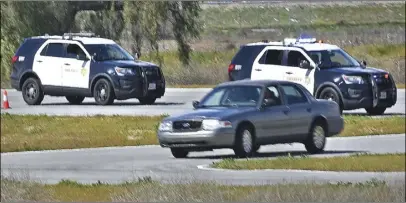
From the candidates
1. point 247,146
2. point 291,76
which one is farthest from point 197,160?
point 291,76

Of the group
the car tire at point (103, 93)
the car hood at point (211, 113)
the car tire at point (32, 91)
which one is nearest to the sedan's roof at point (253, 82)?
the car hood at point (211, 113)

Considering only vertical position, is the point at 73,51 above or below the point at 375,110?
above

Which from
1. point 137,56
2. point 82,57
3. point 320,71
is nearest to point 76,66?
point 82,57

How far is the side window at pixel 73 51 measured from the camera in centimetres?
963

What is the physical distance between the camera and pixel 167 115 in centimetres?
995

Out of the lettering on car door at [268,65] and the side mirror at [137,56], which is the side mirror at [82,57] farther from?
the lettering on car door at [268,65]

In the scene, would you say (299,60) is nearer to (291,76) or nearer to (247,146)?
(291,76)

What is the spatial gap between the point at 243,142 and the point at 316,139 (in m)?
0.60

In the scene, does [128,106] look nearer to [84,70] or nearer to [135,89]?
[135,89]

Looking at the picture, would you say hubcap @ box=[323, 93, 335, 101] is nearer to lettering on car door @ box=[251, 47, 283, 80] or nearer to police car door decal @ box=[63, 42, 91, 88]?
lettering on car door @ box=[251, 47, 283, 80]

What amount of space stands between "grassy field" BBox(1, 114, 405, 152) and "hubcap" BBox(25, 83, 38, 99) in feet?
0.87

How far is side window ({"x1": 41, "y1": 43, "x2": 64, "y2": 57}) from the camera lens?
9617 mm

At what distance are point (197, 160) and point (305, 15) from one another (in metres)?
1.59

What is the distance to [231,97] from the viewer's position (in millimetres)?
9695
